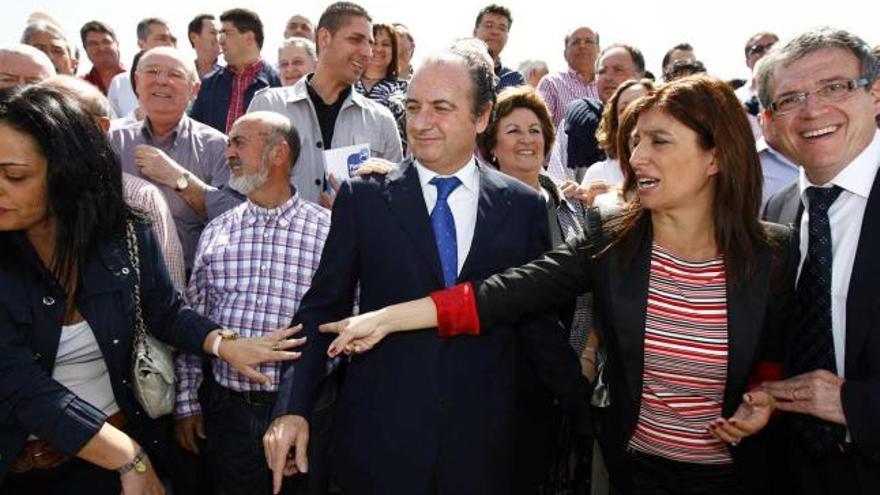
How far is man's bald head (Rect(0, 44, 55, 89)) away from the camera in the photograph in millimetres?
4023

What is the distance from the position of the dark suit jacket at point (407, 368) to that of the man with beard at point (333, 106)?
182 centimetres

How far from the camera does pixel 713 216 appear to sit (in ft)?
8.31

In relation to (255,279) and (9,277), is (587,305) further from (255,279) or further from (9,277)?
(9,277)

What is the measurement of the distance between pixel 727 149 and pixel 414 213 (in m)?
1.08

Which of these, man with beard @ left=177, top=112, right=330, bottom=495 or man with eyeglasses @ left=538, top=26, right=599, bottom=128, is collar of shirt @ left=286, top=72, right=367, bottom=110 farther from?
man with eyeglasses @ left=538, top=26, right=599, bottom=128

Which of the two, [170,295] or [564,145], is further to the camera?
[564,145]

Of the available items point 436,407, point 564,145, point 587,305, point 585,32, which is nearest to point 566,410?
point 436,407

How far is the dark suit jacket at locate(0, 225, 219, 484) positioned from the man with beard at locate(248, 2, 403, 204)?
5.34 feet

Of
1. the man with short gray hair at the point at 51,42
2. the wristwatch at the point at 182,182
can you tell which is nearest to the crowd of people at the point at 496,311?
the wristwatch at the point at 182,182

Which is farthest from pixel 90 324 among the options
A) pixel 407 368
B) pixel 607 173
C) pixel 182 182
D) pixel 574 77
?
pixel 574 77

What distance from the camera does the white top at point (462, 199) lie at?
8.39 ft

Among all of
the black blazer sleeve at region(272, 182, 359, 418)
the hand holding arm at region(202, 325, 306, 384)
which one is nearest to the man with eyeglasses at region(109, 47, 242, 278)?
the hand holding arm at region(202, 325, 306, 384)

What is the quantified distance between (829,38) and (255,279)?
2542 mm

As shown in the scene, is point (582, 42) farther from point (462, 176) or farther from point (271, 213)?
point (462, 176)
